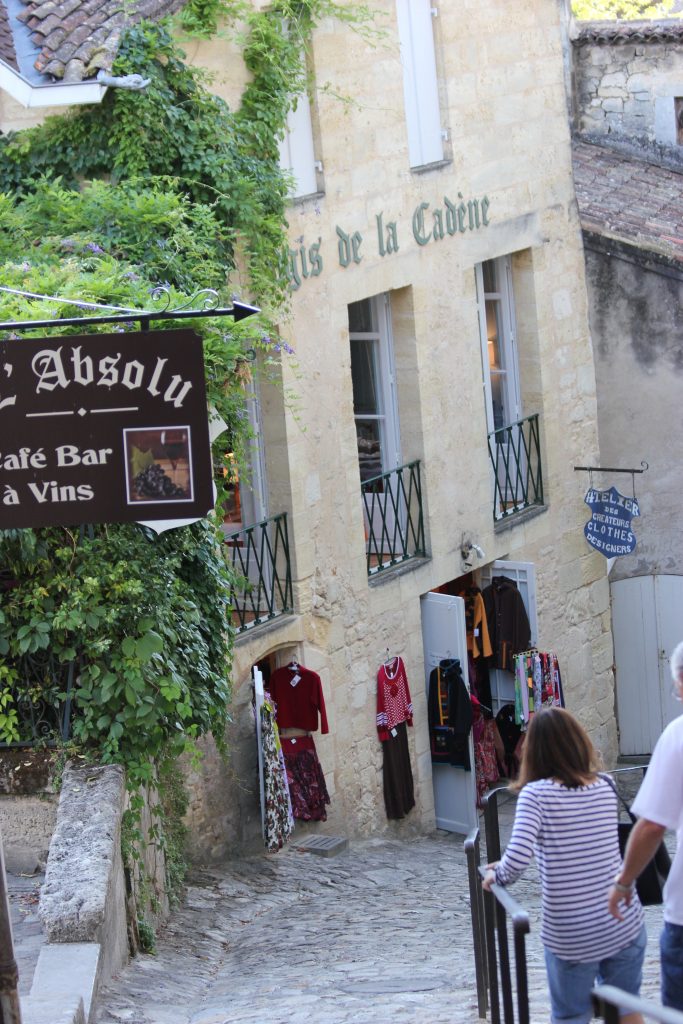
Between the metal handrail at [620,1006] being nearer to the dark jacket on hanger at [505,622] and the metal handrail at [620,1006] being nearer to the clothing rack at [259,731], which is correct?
the clothing rack at [259,731]

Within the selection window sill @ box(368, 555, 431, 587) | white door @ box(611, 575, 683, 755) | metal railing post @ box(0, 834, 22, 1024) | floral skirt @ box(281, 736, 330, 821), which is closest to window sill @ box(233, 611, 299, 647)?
floral skirt @ box(281, 736, 330, 821)

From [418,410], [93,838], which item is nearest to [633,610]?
[418,410]

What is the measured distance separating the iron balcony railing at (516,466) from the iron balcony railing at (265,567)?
308cm

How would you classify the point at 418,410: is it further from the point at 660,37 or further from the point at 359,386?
the point at 660,37

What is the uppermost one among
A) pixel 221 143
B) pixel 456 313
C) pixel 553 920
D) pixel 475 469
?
pixel 221 143

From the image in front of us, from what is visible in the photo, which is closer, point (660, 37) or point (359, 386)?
point (359, 386)

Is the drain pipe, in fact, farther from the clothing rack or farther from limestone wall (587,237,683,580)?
limestone wall (587,237,683,580)

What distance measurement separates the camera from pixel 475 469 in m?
13.5

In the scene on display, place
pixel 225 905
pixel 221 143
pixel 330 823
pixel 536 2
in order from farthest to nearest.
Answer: pixel 536 2 → pixel 330 823 → pixel 221 143 → pixel 225 905

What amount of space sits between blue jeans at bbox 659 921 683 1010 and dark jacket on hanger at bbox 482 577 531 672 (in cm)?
899

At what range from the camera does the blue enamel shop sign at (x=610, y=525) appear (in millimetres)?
14734

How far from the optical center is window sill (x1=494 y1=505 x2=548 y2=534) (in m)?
13.8

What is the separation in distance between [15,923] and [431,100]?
8034 millimetres

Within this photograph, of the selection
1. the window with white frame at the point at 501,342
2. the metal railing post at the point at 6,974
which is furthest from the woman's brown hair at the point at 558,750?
the window with white frame at the point at 501,342
